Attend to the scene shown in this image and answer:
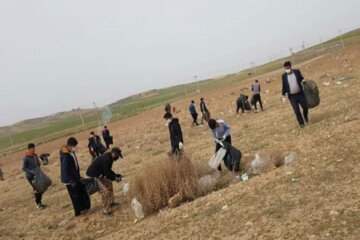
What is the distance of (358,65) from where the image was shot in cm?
2530

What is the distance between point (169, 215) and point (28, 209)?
21.4ft

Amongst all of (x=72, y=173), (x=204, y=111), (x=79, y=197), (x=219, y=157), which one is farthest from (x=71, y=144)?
(x=204, y=111)

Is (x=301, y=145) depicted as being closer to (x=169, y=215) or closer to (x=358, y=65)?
(x=169, y=215)

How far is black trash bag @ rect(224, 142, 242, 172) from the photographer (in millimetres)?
9273

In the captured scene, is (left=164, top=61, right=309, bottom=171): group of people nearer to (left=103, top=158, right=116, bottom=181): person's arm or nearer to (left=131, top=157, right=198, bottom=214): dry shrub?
(left=131, top=157, right=198, bottom=214): dry shrub

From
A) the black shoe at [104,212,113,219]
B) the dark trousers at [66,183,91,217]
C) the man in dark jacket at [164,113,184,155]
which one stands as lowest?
the black shoe at [104,212,113,219]

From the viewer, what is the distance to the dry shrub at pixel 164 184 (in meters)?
8.62

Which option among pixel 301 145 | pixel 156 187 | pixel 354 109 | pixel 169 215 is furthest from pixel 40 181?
pixel 354 109

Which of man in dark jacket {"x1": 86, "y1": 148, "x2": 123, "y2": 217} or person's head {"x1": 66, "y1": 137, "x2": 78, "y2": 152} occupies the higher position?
person's head {"x1": 66, "y1": 137, "x2": 78, "y2": 152}

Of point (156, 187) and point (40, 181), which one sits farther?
point (40, 181)

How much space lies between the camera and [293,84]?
11.2 m

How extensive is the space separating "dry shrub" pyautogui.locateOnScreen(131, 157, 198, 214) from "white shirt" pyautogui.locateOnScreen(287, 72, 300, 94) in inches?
148

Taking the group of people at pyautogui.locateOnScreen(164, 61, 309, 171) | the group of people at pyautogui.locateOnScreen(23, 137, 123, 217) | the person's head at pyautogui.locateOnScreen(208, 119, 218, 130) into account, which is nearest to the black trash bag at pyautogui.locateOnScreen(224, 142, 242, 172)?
the group of people at pyautogui.locateOnScreen(164, 61, 309, 171)

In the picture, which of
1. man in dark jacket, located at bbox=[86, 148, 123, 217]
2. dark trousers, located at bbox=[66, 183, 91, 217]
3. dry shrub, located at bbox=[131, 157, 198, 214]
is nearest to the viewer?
dry shrub, located at bbox=[131, 157, 198, 214]
